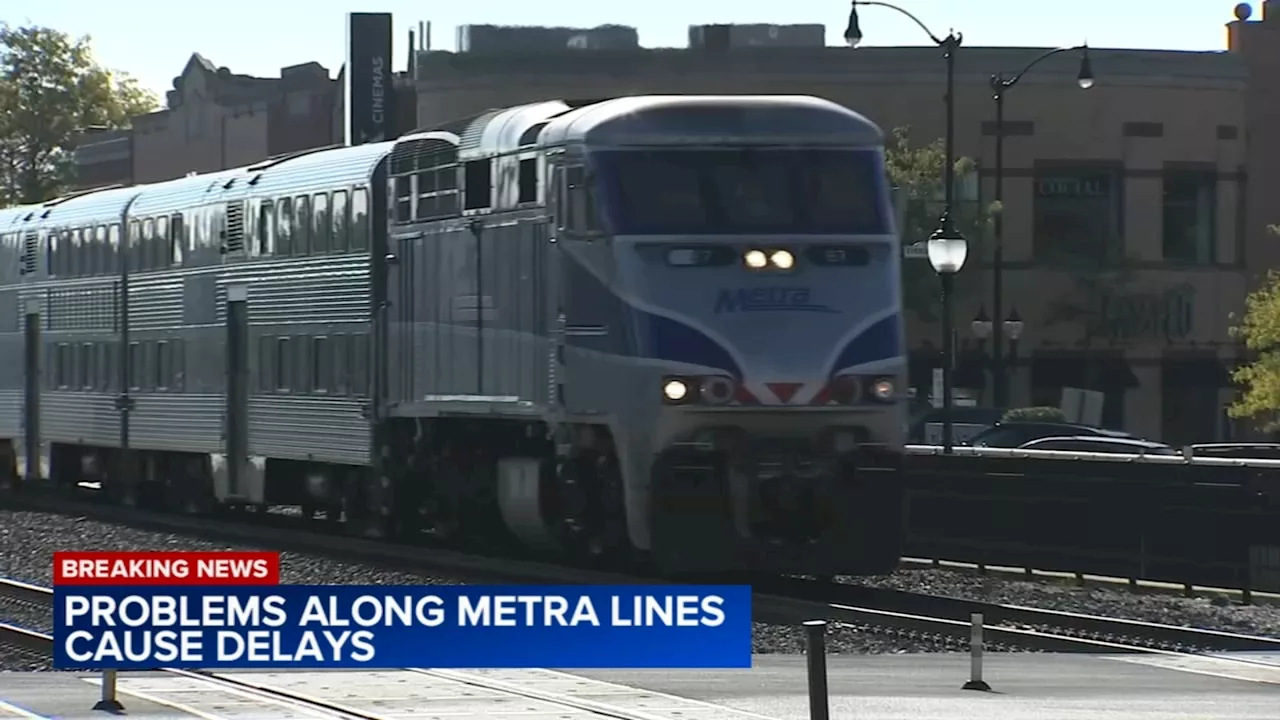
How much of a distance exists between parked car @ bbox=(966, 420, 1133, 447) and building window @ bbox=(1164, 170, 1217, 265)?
2576cm

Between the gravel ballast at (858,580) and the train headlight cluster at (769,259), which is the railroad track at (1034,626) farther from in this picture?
the train headlight cluster at (769,259)

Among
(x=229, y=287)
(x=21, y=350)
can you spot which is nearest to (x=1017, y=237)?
(x=21, y=350)

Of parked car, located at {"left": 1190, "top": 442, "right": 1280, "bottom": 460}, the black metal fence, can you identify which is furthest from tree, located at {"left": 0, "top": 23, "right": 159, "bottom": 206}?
the black metal fence

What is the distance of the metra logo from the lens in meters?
22.5

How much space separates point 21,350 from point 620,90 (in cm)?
3249

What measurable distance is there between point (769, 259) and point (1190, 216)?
5048cm

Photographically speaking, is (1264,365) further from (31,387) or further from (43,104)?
(43,104)

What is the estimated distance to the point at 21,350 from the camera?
129 feet

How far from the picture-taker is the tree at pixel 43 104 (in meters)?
106

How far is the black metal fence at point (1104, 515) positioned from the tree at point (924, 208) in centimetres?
3587

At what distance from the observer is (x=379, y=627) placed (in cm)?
1644

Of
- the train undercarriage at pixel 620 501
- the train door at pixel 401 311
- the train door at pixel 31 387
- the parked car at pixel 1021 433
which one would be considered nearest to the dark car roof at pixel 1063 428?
the parked car at pixel 1021 433

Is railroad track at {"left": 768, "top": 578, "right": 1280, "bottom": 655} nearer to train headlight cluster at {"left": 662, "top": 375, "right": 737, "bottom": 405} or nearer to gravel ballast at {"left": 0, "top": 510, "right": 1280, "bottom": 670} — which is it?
gravel ballast at {"left": 0, "top": 510, "right": 1280, "bottom": 670}

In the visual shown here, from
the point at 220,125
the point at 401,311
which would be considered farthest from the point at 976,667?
the point at 220,125
